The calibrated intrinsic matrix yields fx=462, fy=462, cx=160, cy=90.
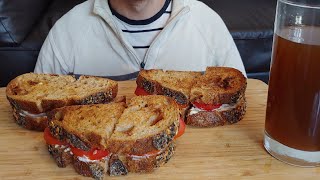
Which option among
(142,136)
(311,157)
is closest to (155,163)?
(142,136)

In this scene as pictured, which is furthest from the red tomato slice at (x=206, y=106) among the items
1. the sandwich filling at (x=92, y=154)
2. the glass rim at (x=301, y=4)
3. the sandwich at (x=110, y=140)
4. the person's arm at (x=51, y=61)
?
the person's arm at (x=51, y=61)

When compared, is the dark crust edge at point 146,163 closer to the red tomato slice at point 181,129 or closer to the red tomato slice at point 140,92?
the red tomato slice at point 181,129

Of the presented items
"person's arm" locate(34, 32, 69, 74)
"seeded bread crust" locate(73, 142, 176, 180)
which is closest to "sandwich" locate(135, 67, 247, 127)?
"seeded bread crust" locate(73, 142, 176, 180)

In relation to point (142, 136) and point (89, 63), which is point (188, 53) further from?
point (142, 136)

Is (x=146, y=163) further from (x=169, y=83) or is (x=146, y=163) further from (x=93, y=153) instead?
(x=169, y=83)

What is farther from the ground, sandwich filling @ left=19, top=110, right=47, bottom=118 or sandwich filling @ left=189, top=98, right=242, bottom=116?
sandwich filling @ left=19, top=110, right=47, bottom=118

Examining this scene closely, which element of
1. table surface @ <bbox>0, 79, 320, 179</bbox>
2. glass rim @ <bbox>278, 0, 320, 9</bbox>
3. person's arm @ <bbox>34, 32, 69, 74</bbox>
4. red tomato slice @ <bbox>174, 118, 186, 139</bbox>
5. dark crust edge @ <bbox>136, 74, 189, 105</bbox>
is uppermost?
glass rim @ <bbox>278, 0, 320, 9</bbox>

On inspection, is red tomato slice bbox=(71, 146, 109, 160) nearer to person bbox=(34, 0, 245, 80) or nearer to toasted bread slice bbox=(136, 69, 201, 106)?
toasted bread slice bbox=(136, 69, 201, 106)
